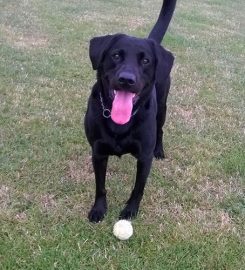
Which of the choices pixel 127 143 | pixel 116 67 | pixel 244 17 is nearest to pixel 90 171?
pixel 127 143

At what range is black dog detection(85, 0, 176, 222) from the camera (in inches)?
128

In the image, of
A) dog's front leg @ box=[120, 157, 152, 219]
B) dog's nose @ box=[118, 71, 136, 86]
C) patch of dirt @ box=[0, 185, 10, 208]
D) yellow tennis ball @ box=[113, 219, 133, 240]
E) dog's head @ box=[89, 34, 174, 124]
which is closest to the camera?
dog's nose @ box=[118, 71, 136, 86]

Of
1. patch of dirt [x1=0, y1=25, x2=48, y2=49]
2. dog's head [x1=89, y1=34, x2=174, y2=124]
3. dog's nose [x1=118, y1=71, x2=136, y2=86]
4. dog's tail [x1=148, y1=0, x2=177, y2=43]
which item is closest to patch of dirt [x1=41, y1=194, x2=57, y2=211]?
dog's head [x1=89, y1=34, x2=174, y2=124]

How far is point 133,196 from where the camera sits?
12.4ft

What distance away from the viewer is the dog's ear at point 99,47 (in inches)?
133

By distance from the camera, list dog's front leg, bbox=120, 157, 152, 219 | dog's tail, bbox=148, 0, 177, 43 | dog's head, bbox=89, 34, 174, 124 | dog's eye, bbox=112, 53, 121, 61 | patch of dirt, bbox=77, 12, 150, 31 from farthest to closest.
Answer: patch of dirt, bbox=77, 12, 150, 31 → dog's tail, bbox=148, 0, 177, 43 → dog's front leg, bbox=120, 157, 152, 219 → dog's eye, bbox=112, 53, 121, 61 → dog's head, bbox=89, 34, 174, 124

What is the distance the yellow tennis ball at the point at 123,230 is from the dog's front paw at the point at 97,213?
0.22m

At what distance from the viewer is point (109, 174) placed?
444cm

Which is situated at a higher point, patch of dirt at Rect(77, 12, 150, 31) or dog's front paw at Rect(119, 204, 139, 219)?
dog's front paw at Rect(119, 204, 139, 219)

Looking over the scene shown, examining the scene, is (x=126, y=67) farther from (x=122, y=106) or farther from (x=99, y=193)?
(x=99, y=193)

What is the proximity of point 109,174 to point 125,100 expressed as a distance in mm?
1331

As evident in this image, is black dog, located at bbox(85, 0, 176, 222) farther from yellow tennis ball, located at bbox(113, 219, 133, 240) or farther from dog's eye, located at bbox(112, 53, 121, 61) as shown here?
yellow tennis ball, located at bbox(113, 219, 133, 240)

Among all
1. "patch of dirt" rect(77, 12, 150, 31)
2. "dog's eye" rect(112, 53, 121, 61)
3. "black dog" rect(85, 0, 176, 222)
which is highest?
"dog's eye" rect(112, 53, 121, 61)

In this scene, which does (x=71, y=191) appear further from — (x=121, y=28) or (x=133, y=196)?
(x=121, y=28)
